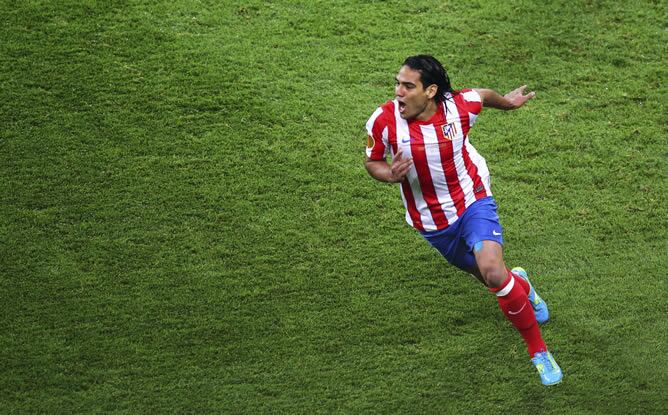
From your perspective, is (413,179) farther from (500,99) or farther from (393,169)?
(500,99)

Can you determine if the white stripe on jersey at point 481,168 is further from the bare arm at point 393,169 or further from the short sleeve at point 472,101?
the bare arm at point 393,169

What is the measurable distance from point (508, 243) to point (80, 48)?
3.68m

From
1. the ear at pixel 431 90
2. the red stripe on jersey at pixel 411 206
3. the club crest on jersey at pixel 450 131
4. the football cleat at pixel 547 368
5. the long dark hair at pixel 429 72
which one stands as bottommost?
the football cleat at pixel 547 368

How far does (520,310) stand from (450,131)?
1.00 metres

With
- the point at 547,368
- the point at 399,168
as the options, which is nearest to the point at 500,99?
the point at 399,168

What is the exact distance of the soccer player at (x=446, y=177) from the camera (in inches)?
197

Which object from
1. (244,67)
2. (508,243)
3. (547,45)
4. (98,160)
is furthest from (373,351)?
(547,45)

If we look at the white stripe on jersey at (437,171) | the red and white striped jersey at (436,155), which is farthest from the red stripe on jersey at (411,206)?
the white stripe on jersey at (437,171)

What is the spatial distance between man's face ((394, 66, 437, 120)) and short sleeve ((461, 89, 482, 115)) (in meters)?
0.24

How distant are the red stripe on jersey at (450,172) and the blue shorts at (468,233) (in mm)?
57

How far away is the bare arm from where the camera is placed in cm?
481

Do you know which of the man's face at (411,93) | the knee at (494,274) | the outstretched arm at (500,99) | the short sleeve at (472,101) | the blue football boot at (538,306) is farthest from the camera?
the blue football boot at (538,306)

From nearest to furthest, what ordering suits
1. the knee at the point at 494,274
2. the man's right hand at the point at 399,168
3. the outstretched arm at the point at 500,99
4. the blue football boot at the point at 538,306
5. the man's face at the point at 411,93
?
the man's right hand at the point at 399,168
the knee at the point at 494,274
the man's face at the point at 411,93
the outstretched arm at the point at 500,99
the blue football boot at the point at 538,306

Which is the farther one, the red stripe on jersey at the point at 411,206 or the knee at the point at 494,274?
the red stripe on jersey at the point at 411,206
